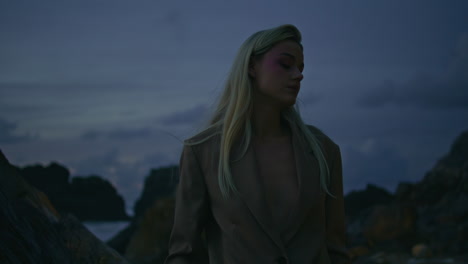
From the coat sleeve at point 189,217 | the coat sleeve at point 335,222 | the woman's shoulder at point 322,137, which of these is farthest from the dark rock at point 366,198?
the coat sleeve at point 189,217

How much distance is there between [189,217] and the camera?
8.81ft

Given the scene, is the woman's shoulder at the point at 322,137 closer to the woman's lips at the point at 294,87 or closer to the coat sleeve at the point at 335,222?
the coat sleeve at the point at 335,222

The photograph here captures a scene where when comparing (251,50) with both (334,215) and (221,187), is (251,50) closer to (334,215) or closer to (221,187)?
(221,187)

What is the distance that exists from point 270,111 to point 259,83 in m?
0.18

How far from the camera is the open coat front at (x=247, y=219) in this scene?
2.56 metres

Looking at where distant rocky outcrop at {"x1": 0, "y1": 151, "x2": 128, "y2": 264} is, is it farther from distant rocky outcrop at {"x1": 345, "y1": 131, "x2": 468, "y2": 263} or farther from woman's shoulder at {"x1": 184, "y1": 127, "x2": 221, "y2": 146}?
distant rocky outcrop at {"x1": 345, "y1": 131, "x2": 468, "y2": 263}

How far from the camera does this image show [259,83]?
2850 mm

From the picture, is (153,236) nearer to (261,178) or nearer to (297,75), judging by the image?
(261,178)

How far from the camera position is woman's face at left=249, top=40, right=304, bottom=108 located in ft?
9.16

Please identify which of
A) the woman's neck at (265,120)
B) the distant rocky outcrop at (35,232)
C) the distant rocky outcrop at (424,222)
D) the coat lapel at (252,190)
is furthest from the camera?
the distant rocky outcrop at (424,222)

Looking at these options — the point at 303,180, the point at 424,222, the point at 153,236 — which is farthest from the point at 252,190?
the point at 424,222

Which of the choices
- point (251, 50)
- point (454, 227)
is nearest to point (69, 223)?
point (251, 50)

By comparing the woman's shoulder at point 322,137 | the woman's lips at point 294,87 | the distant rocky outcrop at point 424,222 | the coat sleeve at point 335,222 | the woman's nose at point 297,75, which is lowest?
the distant rocky outcrop at point 424,222

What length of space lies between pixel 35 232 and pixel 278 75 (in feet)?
5.04
